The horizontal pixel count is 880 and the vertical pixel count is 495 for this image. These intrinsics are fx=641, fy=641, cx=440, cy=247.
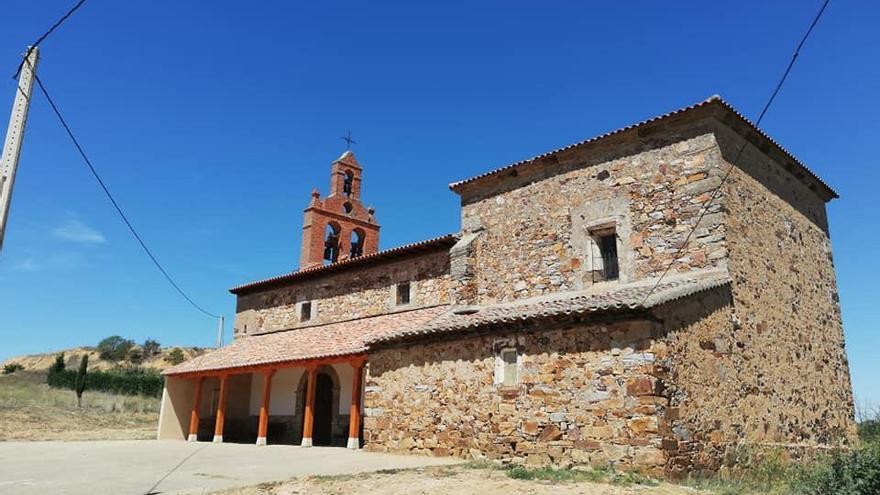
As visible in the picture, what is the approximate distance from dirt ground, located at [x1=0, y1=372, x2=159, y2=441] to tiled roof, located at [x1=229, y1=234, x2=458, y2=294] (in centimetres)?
587

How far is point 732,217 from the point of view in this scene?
36.5ft

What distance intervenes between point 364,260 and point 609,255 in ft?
25.8

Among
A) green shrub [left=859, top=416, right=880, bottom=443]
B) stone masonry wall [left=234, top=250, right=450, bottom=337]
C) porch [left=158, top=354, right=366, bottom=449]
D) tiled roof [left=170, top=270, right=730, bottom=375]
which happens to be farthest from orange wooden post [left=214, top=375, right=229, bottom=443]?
green shrub [left=859, top=416, right=880, bottom=443]

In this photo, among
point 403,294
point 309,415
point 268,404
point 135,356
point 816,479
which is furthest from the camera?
point 135,356

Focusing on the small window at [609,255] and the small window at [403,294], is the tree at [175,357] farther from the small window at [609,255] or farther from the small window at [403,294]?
the small window at [609,255]

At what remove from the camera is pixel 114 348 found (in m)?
59.5

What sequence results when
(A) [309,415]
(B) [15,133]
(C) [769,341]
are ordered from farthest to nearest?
(A) [309,415] → (C) [769,341] → (B) [15,133]

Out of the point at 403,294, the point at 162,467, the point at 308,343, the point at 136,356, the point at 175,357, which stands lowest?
the point at 162,467

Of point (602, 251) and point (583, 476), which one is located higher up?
point (602, 251)

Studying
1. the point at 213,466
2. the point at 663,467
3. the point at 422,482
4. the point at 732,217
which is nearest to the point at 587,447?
the point at 663,467

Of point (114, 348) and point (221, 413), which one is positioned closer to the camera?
point (221, 413)

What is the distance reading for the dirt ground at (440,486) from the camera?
7.14 m

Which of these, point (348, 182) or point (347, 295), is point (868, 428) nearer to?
point (347, 295)

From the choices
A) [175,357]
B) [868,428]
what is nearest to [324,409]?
[868,428]
